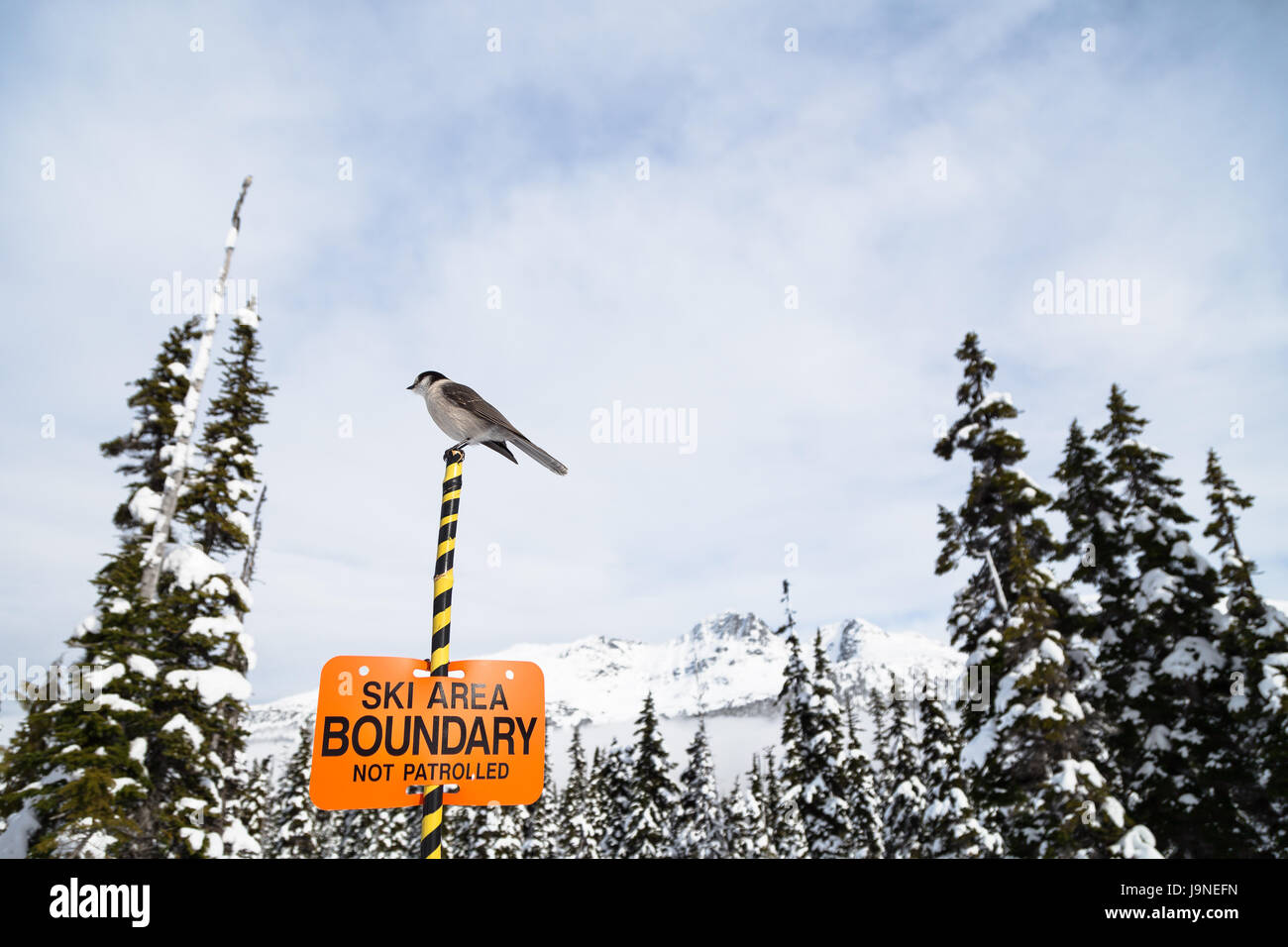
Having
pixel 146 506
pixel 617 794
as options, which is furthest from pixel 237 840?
pixel 617 794

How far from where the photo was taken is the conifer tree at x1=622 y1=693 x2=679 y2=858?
40125mm

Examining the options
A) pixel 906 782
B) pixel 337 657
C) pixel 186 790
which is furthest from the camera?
pixel 906 782

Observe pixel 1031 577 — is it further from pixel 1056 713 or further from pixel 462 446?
pixel 462 446

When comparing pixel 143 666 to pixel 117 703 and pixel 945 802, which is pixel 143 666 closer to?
pixel 117 703

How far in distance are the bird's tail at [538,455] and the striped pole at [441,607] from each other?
70 centimetres

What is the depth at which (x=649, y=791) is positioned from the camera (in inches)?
1596

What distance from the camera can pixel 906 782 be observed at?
41.2m

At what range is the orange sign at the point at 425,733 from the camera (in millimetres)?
4375

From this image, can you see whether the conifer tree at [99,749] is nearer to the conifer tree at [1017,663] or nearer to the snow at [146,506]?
the snow at [146,506]

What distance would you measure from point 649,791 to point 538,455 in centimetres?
3960

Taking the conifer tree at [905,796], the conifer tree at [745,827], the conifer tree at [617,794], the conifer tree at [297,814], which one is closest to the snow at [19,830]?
the conifer tree at [617,794]

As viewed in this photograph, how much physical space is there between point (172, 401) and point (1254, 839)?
33353mm

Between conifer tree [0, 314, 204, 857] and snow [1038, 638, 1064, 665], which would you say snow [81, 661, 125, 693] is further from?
snow [1038, 638, 1064, 665]
